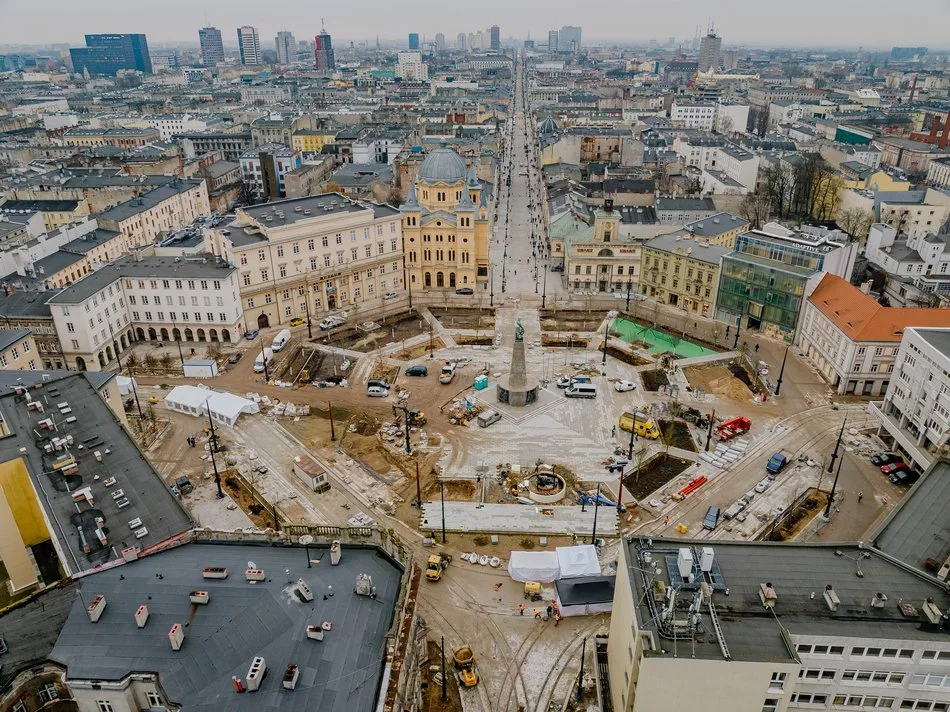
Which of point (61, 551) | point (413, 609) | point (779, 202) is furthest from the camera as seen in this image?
point (779, 202)

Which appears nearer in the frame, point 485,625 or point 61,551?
point 61,551

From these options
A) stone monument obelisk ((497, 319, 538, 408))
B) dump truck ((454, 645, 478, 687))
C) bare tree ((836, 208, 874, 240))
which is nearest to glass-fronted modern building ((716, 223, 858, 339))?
bare tree ((836, 208, 874, 240))

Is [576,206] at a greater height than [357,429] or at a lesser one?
greater

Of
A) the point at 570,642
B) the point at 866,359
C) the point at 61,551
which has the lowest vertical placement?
the point at 570,642

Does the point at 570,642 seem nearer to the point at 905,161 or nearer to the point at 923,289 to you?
the point at 923,289

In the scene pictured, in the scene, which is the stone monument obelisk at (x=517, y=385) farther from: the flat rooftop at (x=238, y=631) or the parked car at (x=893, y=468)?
the flat rooftop at (x=238, y=631)

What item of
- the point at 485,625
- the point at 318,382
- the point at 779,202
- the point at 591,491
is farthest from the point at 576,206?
the point at 485,625
